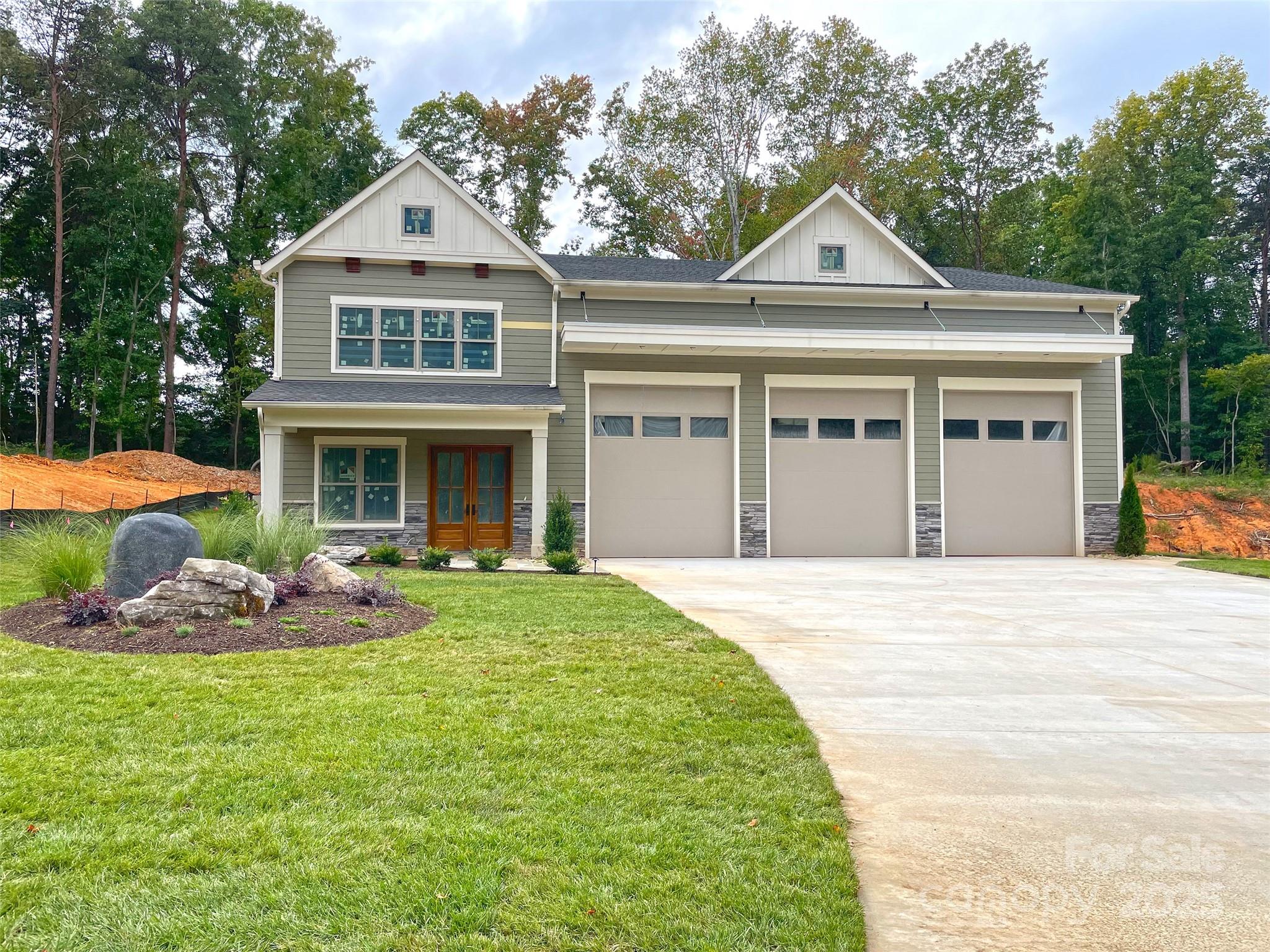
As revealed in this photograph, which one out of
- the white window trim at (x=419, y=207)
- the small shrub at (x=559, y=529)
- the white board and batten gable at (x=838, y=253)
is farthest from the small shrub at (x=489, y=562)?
the white board and batten gable at (x=838, y=253)


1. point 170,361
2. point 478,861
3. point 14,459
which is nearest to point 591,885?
point 478,861

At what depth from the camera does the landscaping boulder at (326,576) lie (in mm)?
7824

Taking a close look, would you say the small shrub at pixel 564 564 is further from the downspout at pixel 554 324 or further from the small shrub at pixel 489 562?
the downspout at pixel 554 324

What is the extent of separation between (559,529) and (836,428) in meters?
5.96

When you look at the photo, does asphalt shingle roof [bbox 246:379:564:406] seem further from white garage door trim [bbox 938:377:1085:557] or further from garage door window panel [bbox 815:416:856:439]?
white garage door trim [bbox 938:377:1085:557]

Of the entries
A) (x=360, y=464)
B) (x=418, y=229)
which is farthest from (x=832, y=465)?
(x=418, y=229)

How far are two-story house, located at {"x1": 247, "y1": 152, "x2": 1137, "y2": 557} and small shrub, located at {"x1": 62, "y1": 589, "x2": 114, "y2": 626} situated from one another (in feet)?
25.9

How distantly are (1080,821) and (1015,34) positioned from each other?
1391 inches

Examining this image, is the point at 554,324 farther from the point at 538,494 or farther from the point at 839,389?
→ the point at 839,389

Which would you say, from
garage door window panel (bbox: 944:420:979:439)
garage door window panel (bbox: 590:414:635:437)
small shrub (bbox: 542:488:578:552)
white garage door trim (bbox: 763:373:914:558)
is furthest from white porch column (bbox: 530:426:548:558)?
garage door window panel (bbox: 944:420:979:439)

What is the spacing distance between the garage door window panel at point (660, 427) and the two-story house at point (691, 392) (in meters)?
0.04

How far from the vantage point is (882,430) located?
16.3 m

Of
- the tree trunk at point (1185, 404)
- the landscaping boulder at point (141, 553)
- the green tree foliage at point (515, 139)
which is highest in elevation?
the green tree foliage at point (515, 139)

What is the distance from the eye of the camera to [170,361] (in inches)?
1108
